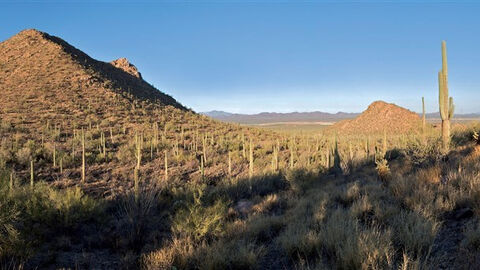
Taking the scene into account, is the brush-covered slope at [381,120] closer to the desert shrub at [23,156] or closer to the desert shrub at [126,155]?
the desert shrub at [126,155]

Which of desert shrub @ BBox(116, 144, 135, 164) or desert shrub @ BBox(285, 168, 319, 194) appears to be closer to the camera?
desert shrub @ BBox(285, 168, 319, 194)

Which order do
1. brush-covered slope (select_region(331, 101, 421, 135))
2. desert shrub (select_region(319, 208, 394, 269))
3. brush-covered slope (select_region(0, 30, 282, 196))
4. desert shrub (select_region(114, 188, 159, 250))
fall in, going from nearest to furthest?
1. desert shrub (select_region(319, 208, 394, 269))
2. desert shrub (select_region(114, 188, 159, 250))
3. brush-covered slope (select_region(0, 30, 282, 196))
4. brush-covered slope (select_region(331, 101, 421, 135))

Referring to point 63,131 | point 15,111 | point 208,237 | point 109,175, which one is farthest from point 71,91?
point 208,237

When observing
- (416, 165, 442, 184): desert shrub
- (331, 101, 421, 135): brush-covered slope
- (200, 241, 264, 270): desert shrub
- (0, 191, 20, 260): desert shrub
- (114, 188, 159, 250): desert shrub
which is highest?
(331, 101, 421, 135): brush-covered slope

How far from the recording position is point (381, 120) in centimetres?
5841

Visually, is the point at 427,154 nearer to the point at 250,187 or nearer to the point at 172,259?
the point at 250,187

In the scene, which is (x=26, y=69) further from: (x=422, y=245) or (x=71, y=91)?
(x=422, y=245)

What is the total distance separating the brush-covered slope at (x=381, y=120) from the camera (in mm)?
54688

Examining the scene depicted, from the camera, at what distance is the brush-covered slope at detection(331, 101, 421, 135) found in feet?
179

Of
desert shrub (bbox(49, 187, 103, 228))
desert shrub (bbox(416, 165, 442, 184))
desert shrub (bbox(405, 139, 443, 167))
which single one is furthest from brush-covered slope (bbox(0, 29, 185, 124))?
desert shrub (bbox(416, 165, 442, 184))

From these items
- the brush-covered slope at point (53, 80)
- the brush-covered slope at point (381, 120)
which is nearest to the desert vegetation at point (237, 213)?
the brush-covered slope at point (53, 80)

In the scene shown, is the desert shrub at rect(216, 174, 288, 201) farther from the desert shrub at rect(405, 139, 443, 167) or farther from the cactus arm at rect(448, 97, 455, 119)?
the cactus arm at rect(448, 97, 455, 119)

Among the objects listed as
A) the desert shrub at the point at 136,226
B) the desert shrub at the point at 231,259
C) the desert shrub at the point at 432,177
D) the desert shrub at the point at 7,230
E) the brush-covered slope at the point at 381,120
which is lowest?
the desert shrub at the point at 136,226

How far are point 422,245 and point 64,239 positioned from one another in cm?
729
